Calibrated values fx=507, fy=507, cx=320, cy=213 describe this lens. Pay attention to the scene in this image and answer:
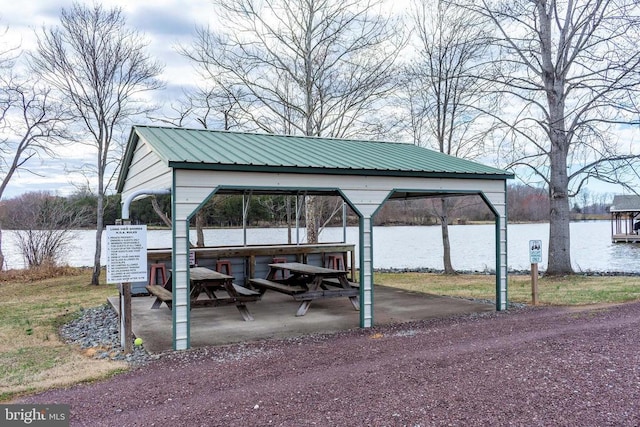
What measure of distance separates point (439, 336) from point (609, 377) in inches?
82.2

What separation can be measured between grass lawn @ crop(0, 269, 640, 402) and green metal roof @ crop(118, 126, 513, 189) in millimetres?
2355

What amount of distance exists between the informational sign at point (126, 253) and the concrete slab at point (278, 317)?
0.90 meters

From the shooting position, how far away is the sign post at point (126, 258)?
18.1 feet

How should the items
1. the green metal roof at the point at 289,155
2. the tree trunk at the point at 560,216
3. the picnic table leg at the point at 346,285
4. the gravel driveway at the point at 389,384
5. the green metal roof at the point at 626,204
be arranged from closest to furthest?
the gravel driveway at the point at 389,384 → the green metal roof at the point at 289,155 → the picnic table leg at the point at 346,285 → the tree trunk at the point at 560,216 → the green metal roof at the point at 626,204

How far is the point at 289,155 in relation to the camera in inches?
280

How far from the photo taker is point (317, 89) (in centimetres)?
1588

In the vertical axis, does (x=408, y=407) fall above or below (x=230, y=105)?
below

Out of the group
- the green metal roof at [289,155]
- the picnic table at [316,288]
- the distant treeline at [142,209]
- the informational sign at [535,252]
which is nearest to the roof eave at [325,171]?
the green metal roof at [289,155]

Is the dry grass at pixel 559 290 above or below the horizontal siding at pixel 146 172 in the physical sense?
below

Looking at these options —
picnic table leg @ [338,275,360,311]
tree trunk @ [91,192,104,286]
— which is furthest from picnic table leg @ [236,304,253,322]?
tree trunk @ [91,192,104,286]

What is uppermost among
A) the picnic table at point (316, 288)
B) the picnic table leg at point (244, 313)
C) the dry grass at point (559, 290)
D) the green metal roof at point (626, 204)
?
the green metal roof at point (626, 204)

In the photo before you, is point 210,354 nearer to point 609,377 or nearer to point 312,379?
point 312,379

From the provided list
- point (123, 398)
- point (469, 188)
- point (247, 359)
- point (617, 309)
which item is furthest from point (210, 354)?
point (617, 309)

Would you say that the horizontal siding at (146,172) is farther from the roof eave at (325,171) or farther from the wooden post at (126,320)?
the wooden post at (126,320)
